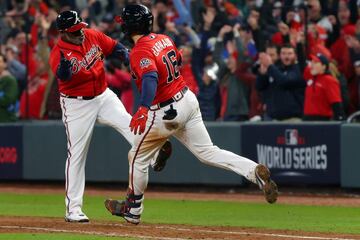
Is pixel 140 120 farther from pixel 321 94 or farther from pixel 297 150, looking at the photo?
pixel 297 150

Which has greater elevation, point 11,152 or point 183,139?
point 183,139

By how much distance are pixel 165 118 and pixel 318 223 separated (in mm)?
2210

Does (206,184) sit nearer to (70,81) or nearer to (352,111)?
(352,111)

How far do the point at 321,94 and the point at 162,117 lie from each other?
18.2 ft

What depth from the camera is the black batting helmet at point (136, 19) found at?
34.8ft

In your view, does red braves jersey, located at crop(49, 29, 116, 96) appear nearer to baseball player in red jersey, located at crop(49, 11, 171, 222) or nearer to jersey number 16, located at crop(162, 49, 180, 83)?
baseball player in red jersey, located at crop(49, 11, 171, 222)

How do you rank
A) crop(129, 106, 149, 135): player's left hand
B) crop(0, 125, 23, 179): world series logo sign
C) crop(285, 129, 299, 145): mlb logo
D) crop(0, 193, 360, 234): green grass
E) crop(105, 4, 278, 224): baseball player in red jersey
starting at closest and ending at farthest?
crop(129, 106, 149, 135): player's left hand < crop(105, 4, 278, 224): baseball player in red jersey < crop(0, 193, 360, 234): green grass < crop(285, 129, 299, 145): mlb logo < crop(0, 125, 23, 179): world series logo sign

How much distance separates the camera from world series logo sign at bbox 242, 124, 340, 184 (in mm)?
15742

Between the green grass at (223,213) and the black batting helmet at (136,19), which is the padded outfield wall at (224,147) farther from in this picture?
the black batting helmet at (136,19)

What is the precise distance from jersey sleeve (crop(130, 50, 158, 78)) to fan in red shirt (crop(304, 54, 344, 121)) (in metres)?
5.64

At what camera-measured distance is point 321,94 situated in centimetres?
1572

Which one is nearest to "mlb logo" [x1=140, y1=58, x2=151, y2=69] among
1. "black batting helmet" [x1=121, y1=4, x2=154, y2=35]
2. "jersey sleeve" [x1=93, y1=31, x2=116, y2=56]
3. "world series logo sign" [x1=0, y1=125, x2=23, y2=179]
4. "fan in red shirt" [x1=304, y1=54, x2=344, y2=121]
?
"black batting helmet" [x1=121, y1=4, x2=154, y2=35]

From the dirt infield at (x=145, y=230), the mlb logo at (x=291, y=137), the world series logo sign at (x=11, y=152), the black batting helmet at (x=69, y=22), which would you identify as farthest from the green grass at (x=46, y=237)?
the world series logo sign at (x=11, y=152)

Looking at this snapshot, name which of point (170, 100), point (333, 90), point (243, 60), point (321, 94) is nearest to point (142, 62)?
point (170, 100)
